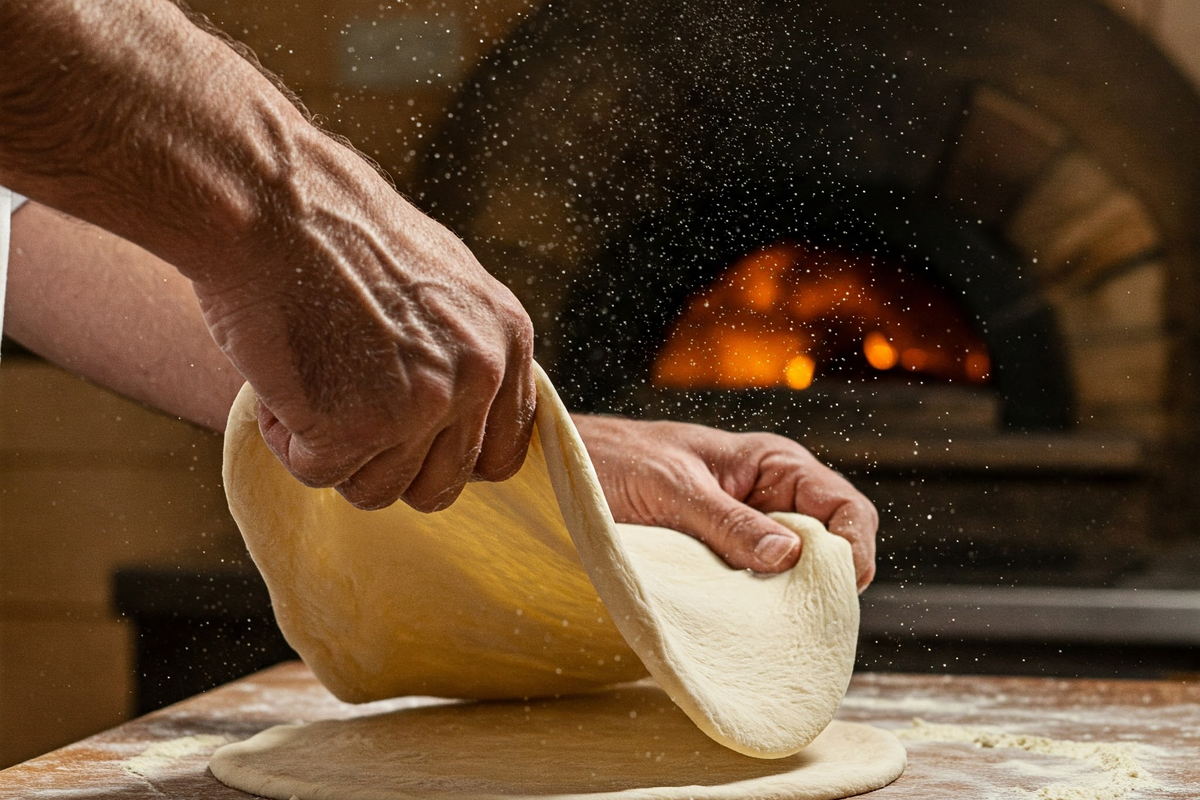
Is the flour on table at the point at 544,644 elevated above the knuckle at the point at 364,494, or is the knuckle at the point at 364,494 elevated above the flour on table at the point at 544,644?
the knuckle at the point at 364,494

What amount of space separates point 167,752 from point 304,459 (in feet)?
1.29

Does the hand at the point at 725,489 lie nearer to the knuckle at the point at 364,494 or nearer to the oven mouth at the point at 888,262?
the knuckle at the point at 364,494

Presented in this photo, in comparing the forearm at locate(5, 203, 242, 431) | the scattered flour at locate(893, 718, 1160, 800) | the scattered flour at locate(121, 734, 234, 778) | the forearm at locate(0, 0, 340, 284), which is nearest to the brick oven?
the forearm at locate(5, 203, 242, 431)

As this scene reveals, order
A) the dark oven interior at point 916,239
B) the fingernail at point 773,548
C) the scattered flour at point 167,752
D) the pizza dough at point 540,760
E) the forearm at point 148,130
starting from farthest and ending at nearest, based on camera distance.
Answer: the dark oven interior at point 916,239, the fingernail at point 773,548, the scattered flour at point 167,752, the pizza dough at point 540,760, the forearm at point 148,130

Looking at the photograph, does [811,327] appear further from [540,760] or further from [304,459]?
[304,459]

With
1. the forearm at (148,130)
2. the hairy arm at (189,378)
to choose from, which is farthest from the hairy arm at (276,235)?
the hairy arm at (189,378)

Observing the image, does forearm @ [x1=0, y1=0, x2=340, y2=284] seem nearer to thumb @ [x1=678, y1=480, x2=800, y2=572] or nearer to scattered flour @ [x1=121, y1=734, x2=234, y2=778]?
scattered flour @ [x1=121, y1=734, x2=234, y2=778]

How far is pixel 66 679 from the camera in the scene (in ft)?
6.91

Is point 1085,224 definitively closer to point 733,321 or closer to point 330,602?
point 733,321

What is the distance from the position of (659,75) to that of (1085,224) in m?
0.80

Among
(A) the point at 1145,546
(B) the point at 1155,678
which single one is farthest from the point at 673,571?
(A) the point at 1145,546

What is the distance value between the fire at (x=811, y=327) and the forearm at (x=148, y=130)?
1.43 meters

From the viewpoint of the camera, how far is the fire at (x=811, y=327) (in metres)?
1.97

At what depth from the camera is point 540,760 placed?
768 millimetres
